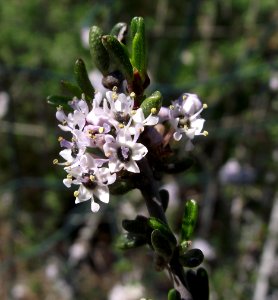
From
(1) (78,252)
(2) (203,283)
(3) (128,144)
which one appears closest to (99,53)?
(3) (128,144)

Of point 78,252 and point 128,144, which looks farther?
point 78,252

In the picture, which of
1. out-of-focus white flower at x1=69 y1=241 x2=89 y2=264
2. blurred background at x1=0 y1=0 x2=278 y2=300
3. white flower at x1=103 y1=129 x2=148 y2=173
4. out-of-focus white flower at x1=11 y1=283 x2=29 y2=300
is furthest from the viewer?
out-of-focus white flower at x1=11 y1=283 x2=29 y2=300

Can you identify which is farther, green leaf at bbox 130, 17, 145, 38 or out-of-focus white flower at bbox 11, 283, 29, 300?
out-of-focus white flower at bbox 11, 283, 29, 300

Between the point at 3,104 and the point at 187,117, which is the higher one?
the point at 187,117

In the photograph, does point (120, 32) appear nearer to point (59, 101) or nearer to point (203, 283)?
point (59, 101)

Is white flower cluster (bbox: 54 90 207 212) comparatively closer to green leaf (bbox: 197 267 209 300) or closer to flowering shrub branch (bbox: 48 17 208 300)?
flowering shrub branch (bbox: 48 17 208 300)

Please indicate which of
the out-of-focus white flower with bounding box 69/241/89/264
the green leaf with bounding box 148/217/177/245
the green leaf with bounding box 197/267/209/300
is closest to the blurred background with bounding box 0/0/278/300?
the out-of-focus white flower with bounding box 69/241/89/264

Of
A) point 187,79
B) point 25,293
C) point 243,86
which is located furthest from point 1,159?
point 243,86
